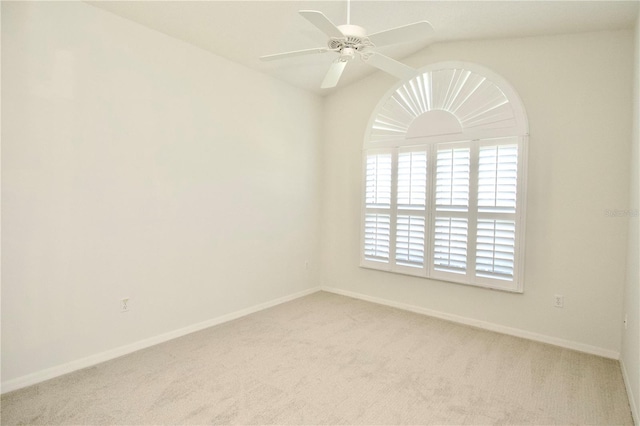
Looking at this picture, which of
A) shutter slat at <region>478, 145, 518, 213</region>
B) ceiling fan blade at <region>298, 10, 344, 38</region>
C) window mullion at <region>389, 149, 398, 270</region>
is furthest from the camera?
window mullion at <region>389, 149, 398, 270</region>

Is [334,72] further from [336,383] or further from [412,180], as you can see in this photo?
[336,383]

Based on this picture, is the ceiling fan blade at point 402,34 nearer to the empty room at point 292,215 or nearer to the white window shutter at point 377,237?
the empty room at point 292,215

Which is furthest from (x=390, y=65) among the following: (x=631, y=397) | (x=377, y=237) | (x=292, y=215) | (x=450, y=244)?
(x=631, y=397)

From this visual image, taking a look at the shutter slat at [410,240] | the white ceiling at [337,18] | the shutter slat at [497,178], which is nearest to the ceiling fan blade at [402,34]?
the white ceiling at [337,18]

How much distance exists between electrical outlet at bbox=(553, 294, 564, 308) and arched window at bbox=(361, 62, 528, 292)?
0.95 ft

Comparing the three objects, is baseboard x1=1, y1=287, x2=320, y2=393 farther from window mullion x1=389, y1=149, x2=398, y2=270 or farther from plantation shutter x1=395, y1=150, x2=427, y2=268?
plantation shutter x1=395, y1=150, x2=427, y2=268

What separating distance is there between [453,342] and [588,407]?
3.51ft

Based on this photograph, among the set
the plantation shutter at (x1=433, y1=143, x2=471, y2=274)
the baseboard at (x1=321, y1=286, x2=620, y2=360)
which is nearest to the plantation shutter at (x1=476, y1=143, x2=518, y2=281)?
the plantation shutter at (x1=433, y1=143, x2=471, y2=274)

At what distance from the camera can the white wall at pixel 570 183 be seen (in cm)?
288

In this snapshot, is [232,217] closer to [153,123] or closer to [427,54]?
[153,123]

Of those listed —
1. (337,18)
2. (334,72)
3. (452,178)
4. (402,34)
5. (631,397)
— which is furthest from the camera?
(452,178)

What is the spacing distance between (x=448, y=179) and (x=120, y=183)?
3051mm

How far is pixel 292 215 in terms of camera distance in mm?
4418

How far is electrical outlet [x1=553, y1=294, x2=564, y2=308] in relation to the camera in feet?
10.3
